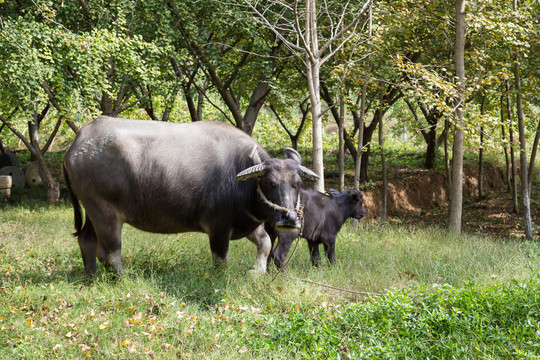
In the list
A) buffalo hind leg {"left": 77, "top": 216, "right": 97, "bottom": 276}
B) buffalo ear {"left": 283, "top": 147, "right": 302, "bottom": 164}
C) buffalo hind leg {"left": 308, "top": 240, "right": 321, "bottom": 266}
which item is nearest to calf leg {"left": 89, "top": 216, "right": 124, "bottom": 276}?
buffalo hind leg {"left": 77, "top": 216, "right": 97, "bottom": 276}

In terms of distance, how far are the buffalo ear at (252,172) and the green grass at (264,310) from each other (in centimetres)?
129

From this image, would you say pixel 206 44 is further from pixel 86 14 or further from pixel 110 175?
pixel 110 175

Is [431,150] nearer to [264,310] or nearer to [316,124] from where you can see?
[316,124]

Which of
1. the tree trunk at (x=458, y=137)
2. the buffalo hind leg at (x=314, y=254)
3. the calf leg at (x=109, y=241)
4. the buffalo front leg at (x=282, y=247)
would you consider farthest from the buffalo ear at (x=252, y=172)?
the tree trunk at (x=458, y=137)

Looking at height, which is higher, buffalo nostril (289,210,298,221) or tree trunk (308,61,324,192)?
tree trunk (308,61,324,192)

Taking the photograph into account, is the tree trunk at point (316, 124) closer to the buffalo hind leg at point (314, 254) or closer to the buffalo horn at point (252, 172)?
the buffalo hind leg at point (314, 254)

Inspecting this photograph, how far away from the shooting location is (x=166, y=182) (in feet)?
21.7

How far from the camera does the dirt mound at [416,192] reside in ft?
60.6

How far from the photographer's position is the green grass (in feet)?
16.3

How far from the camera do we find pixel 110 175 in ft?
21.2

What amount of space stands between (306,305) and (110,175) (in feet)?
9.40

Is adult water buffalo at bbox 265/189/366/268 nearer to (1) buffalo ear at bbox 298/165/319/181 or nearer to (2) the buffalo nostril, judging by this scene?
(1) buffalo ear at bbox 298/165/319/181

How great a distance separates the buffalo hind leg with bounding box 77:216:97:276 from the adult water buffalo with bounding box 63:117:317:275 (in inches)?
0.5

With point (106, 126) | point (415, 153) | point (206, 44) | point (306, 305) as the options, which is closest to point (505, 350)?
point (306, 305)
